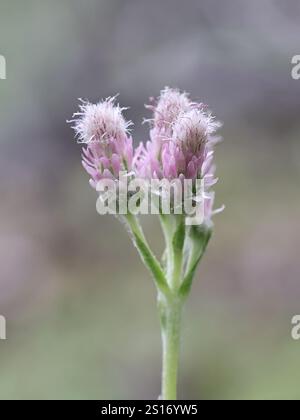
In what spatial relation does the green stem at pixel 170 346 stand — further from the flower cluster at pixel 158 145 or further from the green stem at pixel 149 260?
the flower cluster at pixel 158 145

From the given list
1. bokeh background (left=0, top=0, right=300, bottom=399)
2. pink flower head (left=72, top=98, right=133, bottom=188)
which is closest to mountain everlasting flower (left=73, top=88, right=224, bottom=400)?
pink flower head (left=72, top=98, right=133, bottom=188)

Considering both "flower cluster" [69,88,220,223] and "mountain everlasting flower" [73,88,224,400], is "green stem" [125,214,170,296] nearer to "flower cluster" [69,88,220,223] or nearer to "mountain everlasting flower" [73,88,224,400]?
"mountain everlasting flower" [73,88,224,400]

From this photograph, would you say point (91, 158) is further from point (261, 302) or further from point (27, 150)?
point (27, 150)

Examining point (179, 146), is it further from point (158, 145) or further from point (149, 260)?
point (149, 260)

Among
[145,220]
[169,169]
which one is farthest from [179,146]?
[145,220]

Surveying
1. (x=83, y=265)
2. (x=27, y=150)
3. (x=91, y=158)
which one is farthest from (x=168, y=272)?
(x=27, y=150)
